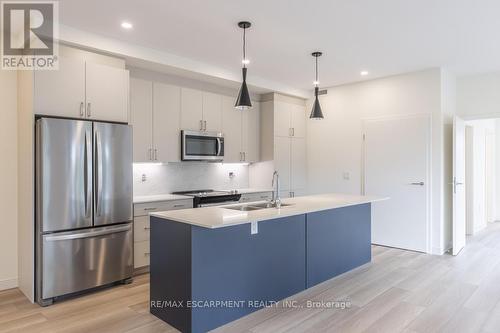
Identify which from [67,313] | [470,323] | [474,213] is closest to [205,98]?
[67,313]

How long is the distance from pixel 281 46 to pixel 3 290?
158 inches

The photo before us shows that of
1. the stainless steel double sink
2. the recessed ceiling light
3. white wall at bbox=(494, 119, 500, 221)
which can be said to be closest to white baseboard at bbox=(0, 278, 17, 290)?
the stainless steel double sink

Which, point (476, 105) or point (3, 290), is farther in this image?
point (476, 105)

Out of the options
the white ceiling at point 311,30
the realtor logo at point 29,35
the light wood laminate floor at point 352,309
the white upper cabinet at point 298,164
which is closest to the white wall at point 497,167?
the white ceiling at point 311,30

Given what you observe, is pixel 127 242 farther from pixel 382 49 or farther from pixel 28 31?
pixel 382 49

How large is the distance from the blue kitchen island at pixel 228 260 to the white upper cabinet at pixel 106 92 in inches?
56.4

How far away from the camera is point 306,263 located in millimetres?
3486

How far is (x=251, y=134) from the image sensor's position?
5738 mm

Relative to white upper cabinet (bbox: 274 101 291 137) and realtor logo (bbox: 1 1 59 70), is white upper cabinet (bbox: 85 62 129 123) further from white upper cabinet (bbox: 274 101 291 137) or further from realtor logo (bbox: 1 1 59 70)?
white upper cabinet (bbox: 274 101 291 137)

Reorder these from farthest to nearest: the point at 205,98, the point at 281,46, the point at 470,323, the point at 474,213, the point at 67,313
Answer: the point at 474,213
the point at 205,98
the point at 281,46
the point at 67,313
the point at 470,323

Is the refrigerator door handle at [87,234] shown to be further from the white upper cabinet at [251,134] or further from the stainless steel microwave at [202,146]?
the white upper cabinet at [251,134]

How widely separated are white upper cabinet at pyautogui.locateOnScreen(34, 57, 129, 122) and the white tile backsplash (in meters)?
1.12

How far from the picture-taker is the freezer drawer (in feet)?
10.3

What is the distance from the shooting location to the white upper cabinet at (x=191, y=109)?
471 centimetres
